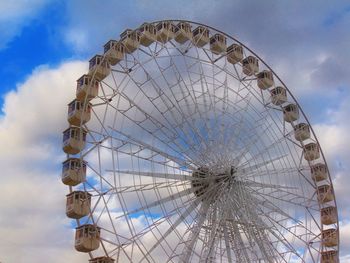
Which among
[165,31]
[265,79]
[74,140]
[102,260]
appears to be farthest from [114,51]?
[102,260]

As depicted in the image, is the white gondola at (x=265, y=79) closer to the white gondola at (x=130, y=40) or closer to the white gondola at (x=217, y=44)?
the white gondola at (x=217, y=44)

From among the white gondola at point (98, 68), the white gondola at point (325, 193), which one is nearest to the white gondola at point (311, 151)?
the white gondola at point (325, 193)

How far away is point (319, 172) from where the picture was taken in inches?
1243

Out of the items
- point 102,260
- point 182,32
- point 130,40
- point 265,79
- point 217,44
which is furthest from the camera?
point 265,79

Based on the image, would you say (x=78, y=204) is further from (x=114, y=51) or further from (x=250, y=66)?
(x=250, y=66)

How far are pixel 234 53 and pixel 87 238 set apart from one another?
13140 mm

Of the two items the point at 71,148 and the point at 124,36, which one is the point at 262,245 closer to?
the point at 71,148

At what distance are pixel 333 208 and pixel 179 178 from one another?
10.2 metres

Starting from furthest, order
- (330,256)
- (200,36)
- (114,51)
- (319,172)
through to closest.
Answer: (319,172)
(330,256)
(200,36)
(114,51)

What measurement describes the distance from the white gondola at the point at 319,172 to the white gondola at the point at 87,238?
13387 millimetres

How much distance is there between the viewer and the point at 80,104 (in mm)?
24750

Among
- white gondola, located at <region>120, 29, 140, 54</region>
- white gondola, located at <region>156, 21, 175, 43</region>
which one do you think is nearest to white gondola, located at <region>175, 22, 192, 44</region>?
white gondola, located at <region>156, 21, 175, 43</region>

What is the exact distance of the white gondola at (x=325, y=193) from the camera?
1224 inches

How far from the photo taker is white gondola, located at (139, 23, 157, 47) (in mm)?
27469
